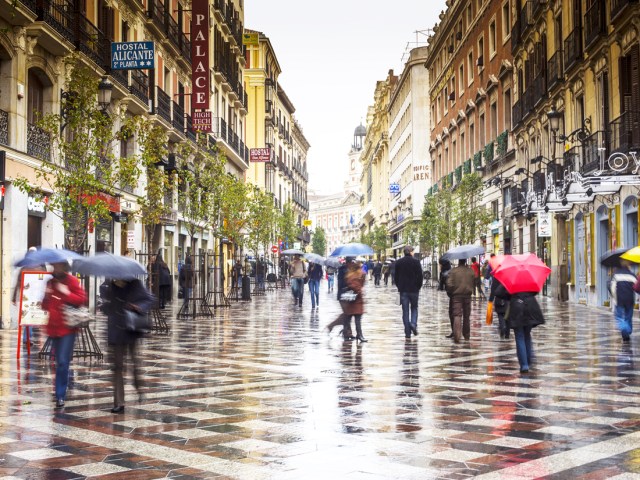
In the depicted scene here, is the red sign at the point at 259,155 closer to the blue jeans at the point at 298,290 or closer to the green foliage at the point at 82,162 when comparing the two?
the blue jeans at the point at 298,290

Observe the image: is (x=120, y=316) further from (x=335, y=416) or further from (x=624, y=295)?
(x=624, y=295)

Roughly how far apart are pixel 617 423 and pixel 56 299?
577cm

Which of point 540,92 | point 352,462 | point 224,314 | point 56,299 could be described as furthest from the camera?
point 540,92

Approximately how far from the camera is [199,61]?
37.7m

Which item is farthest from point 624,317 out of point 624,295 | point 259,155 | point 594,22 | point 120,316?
point 259,155

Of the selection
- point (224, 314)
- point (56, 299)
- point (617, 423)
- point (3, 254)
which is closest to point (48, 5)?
point (3, 254)

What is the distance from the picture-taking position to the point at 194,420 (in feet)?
27.6

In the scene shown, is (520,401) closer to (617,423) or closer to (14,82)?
(617,423)

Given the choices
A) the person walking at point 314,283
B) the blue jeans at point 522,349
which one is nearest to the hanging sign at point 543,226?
the person walking at point 314,283

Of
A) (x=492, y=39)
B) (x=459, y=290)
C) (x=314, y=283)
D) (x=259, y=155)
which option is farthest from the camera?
(x=259, y=155)

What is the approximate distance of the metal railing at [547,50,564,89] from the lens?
3144 centimetres

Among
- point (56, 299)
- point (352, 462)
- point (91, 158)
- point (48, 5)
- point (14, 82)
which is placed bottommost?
point (352, 462)

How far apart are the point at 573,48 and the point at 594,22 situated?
113 inches

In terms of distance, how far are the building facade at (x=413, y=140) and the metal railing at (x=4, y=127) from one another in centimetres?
4902
